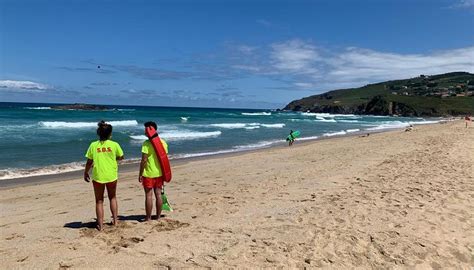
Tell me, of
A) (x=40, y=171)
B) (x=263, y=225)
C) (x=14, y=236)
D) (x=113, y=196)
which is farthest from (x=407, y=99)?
(x=14, y=236)

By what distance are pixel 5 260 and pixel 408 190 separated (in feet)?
24.2

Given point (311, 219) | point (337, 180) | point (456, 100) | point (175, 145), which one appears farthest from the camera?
point (456, 100)

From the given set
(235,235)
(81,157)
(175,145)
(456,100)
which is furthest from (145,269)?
(456,100)

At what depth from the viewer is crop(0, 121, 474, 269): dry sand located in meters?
5.11

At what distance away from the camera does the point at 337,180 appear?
33.8ft

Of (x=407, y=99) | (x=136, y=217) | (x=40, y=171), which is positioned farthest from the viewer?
(x=407, y=99)

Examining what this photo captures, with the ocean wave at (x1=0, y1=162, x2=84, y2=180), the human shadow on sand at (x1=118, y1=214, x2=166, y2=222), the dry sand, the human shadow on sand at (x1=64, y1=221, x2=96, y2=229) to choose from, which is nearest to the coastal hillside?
the ocean wave at (x1=0, y1=162, x2=84, y2=180)

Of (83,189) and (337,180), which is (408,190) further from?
(83,189)

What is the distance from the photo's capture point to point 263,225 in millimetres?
6418

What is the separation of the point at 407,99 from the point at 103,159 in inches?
4719

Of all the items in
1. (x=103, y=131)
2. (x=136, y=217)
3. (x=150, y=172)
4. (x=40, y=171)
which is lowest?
(x=40, y=171)

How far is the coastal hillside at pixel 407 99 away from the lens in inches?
4142

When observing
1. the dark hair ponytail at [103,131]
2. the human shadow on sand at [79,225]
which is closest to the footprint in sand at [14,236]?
the human shadow on sand at [79,225]

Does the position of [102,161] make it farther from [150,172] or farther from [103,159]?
[150,172]
